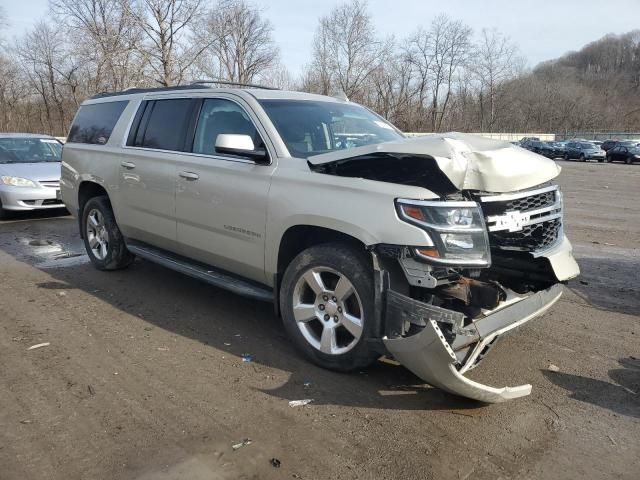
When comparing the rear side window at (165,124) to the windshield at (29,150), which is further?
the windshield at (29,150)

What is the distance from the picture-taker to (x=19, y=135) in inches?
447

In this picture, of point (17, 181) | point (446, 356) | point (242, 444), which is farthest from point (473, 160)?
point (17, 181)

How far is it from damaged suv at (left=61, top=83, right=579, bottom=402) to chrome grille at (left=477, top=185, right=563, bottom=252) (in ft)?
0.04

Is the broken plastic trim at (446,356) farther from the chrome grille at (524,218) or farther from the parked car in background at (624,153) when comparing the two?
the parked car in background at (624,153)

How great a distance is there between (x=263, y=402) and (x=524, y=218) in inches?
84.8

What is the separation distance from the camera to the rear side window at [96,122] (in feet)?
19.7

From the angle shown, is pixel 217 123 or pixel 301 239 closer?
pixel 301 239

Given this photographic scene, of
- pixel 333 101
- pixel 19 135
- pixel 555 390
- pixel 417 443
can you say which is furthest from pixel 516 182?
pixel 19 135

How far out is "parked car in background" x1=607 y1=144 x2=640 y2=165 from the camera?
36500 mm

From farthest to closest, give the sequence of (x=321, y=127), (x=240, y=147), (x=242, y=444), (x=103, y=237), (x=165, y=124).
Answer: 1. (x=103, y=237)
2. (x=165, y=124)
3. (x=321, y=127)
4. (x=240, y=147)
5. (x=242, y=444)

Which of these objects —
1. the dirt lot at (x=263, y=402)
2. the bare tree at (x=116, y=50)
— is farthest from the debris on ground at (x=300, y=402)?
the bare tree at (x=116, y=50)

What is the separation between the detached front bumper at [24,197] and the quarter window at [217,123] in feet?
21.3

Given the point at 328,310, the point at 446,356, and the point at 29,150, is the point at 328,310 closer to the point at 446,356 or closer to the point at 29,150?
the point at 446,356

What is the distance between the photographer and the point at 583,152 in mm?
40000
